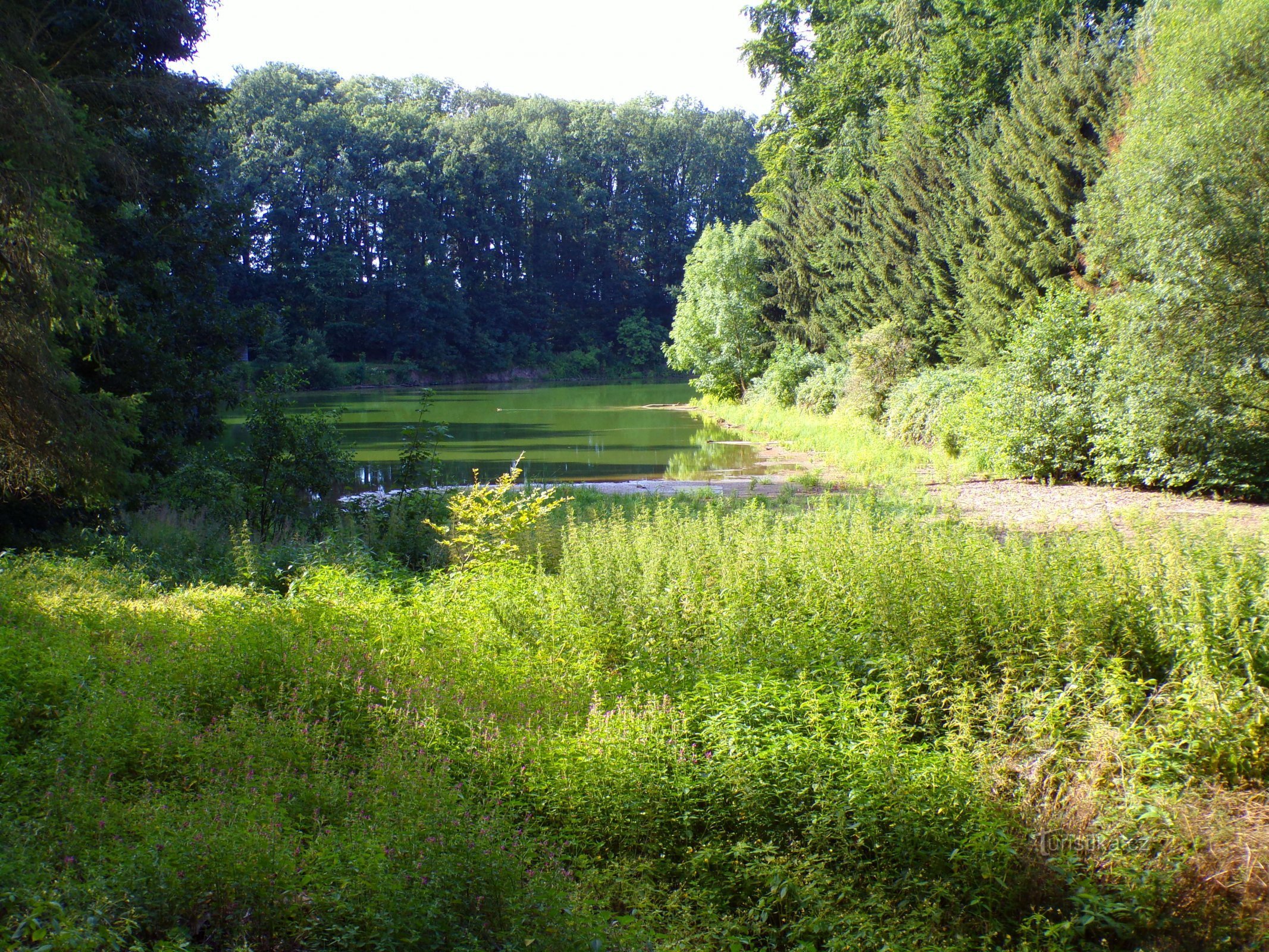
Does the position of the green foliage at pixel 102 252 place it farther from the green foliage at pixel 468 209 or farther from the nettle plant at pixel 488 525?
the green foliage at pixel 468 209

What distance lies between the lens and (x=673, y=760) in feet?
14.9

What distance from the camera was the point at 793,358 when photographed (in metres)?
34.7

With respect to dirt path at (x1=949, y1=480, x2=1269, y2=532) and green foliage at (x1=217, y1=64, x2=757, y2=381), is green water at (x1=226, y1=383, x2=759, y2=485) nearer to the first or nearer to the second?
dirt path at (x1=949, y1=480, x2=1269, y2=532)

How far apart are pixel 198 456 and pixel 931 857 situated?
14060mm

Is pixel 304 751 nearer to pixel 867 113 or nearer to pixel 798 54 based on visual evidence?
pixel 867 113

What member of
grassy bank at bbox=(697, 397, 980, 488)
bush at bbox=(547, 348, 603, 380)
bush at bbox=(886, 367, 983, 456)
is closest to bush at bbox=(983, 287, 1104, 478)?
grassy bank at bbox=(697, 397, 980, 488)

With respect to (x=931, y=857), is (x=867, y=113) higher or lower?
higher

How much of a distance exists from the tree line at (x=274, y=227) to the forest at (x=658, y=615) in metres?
0.10

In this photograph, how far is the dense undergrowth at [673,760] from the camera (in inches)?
133

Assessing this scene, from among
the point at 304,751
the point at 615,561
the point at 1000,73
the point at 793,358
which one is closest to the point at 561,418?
the point at 793,358

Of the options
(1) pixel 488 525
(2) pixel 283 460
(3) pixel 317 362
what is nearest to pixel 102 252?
(2) pixel 283 460

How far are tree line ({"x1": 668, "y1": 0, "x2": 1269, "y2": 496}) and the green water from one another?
4.42 meters

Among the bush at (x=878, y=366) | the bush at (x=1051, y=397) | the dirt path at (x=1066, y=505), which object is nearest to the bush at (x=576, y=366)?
the bush at (x=878, y=366)

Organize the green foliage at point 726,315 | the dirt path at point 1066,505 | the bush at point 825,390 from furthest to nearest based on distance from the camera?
the green foliage at point 726,315 < the bush at point 825,390 < the dirt path at point 1066,505
